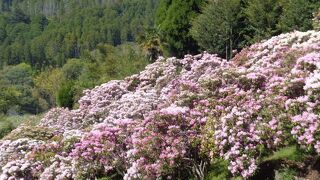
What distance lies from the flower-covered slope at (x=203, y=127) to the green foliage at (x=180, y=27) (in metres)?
14.2

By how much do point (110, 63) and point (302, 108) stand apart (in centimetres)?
3370

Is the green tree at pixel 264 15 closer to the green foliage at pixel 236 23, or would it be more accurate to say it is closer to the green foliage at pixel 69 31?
the green foliage at pixel 236 23

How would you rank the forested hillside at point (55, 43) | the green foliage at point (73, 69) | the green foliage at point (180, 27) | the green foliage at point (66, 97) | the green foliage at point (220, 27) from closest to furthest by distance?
the green foliage at point (220, 27), the green foliage at point (180, 27), the green foliage at point (66, 97), the forested hillside at point (55, 43), the green foliage at point (73, 69)

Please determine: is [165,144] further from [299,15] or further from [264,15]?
[264,15]

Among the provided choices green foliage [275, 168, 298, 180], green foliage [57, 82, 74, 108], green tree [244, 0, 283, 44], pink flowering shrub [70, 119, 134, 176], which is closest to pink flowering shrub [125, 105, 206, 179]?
pink flowering shrub [70, 119, 134, 176]

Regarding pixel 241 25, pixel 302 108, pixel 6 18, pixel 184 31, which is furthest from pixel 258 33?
pixel 6 18

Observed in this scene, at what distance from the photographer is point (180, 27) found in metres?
28.8

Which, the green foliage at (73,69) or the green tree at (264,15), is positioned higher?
the green tree at (264,15)

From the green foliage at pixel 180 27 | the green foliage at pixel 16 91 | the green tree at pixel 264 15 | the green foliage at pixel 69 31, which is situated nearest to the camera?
the green tree at pixel 264 15

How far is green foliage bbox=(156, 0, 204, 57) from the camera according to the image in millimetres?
28797

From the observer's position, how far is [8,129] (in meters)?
26.2

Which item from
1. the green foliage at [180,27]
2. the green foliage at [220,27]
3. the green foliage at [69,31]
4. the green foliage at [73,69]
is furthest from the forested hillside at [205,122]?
the green foliage at [69,31]

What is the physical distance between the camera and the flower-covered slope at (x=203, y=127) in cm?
856

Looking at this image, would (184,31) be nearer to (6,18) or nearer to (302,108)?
A: (302,108)
